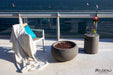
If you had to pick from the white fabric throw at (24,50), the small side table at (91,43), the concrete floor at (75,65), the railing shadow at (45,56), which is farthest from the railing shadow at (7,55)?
the small side table at (91,43)

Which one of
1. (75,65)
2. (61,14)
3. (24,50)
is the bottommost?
(75,65)

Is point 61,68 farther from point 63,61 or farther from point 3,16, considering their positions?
point 3,16

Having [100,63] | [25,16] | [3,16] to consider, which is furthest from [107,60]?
[3,16]

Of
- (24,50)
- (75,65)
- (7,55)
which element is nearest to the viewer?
(75,65)

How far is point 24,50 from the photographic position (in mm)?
2873

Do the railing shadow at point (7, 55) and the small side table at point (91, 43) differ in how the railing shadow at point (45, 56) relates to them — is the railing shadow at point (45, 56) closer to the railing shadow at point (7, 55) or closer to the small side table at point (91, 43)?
the railing shadow at point (7, 55)

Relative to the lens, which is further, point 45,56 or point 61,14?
point 61,14

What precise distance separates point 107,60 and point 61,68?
46.5 inches

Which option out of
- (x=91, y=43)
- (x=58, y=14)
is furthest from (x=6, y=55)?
(x=91, y=43)

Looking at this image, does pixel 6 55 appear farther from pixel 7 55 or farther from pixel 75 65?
pixel 75 65

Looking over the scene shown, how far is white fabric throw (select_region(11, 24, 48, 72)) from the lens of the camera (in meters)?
2.67

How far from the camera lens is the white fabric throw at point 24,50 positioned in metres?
2.67

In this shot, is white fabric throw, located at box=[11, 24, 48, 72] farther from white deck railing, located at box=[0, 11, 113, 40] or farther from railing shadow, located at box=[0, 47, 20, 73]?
white deck railing, located at box=[0, 11, 113, 40]

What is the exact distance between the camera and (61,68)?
258 cm
